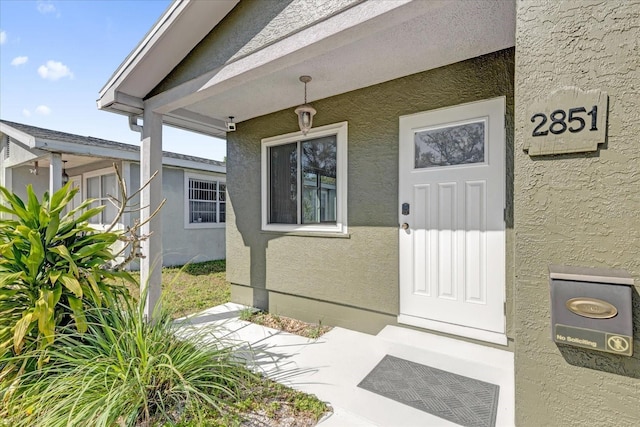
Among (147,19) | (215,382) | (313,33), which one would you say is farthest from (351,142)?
(147,19)

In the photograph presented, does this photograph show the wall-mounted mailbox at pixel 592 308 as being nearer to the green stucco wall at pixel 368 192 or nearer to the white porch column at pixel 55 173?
the green stucco wall at pixel 368 192

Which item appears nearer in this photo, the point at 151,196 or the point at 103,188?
the point at 151,196

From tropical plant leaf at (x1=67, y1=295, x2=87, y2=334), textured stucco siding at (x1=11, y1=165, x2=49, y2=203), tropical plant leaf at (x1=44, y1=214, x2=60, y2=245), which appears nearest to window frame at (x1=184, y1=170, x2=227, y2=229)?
textured stucco siding at (x1=11, y1=165, x2=49, y2=203)

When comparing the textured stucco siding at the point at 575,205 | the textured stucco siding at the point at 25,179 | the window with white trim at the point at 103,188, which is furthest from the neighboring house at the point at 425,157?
the textured stucco siding at the point at 25,179

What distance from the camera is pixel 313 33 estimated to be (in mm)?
2643

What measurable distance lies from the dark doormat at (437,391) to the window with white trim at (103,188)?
9.17 m

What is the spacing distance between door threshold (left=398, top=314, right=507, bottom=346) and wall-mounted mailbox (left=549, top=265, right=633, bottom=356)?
1771 mm

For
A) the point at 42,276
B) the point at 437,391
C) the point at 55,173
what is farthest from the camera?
the point at 55,173

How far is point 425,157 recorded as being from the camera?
362 cm

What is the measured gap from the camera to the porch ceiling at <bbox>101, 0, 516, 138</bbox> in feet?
7.84

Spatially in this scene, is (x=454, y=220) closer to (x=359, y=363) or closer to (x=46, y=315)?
(x=359, y=363)

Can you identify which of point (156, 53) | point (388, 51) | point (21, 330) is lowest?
point (21, 330)

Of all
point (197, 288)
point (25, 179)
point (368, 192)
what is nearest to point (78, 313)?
point (368, 192)

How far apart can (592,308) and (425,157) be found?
2.38 m
